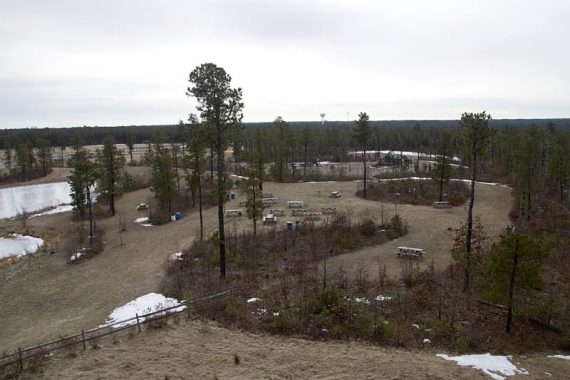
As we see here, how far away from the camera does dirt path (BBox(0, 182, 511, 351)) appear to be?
61.9 ft

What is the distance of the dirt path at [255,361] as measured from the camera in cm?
1257

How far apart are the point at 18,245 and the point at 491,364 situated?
35062 millimetres

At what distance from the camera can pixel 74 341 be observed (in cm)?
1495

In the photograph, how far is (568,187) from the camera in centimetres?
4712

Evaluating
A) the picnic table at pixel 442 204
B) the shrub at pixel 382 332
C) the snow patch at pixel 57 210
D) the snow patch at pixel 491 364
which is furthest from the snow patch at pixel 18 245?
the picnic table at pixel 442 204

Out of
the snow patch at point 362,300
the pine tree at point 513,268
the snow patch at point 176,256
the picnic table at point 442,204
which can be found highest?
the pine tree at point 513,268

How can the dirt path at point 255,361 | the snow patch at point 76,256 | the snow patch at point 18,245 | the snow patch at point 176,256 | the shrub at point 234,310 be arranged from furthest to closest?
1. the snow patch at point 18,245
2. the snow patch at point 76,256
3. the snow patch at point 176,256
4. the shrub at point 234,310
5. the dirt path at point 255,361

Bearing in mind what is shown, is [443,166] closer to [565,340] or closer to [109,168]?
[565,340]

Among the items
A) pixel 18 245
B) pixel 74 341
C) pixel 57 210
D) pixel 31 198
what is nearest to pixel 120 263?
pixel 74 341

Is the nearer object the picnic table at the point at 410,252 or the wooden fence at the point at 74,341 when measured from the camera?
the wooden fence at the point at 74,341

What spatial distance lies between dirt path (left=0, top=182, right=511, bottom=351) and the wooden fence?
1.66 metres

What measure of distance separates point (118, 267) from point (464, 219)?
25.7 meters

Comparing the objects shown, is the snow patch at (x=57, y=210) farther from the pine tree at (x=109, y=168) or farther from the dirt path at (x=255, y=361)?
the dirt path at (x=255, y=361)

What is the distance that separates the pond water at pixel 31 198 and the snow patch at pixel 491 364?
47.8 m
